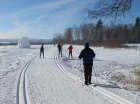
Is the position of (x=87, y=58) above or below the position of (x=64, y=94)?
above

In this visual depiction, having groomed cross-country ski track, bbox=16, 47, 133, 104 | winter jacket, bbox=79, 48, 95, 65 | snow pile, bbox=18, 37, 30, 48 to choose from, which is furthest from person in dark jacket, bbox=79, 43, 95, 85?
snow pile, bbox=18, 37, 30, 48

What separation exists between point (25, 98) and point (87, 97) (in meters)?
2.21

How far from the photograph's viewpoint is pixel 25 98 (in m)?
7.80

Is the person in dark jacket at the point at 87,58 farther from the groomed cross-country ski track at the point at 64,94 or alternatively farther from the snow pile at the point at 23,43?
the snow pile at the point at 23,43

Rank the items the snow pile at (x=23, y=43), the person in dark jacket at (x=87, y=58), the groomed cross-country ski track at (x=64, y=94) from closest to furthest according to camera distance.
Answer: the groomed cross-country ski track at (x=64, y=94), the person in dark jacket at (x=87, y=58), the snow pile at (x=23, y=43)

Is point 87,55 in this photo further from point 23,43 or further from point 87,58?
point 23,43

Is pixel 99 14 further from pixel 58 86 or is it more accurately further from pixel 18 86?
pixel 18 86

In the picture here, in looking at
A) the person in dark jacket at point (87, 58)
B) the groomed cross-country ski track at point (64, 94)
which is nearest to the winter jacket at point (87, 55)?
the person in dark jacket at point (87, 58)

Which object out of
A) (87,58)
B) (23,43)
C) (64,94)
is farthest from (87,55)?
(23,43)

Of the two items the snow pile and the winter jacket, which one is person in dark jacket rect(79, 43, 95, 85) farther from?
the snow pile

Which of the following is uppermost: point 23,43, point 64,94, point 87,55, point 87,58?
point 87,55

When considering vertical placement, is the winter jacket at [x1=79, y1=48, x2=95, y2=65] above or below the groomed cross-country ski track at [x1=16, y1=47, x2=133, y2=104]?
above

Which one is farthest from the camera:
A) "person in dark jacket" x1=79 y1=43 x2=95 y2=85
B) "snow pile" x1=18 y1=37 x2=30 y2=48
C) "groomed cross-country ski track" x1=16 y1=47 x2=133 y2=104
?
"snow pile" x1=18 y1=37 x2=30 y2=48

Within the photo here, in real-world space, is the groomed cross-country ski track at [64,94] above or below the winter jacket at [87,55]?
below
